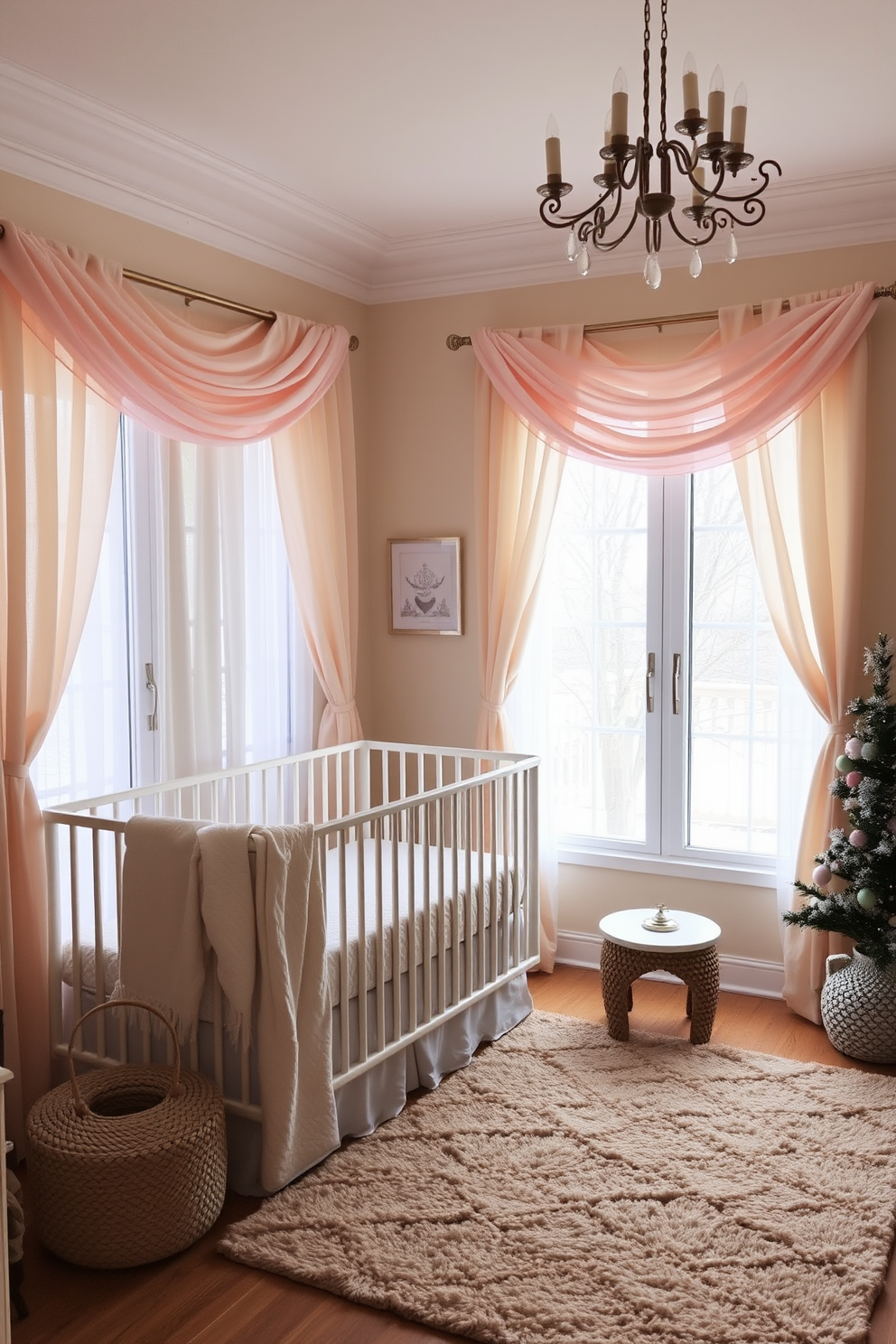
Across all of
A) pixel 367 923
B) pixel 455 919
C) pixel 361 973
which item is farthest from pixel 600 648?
pixel 361 973

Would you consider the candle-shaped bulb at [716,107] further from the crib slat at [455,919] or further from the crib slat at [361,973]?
the crib slat at [455,919]

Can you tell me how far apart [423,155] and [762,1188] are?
2.92 m

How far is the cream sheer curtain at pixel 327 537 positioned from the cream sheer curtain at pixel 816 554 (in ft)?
4.61

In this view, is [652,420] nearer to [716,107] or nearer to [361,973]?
[716,107]

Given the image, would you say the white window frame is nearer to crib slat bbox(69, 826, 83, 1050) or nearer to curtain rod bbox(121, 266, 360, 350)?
curtain rod bbox(121, 266, 360, 350)

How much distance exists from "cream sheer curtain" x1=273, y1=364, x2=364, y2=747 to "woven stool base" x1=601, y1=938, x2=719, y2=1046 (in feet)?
4.35

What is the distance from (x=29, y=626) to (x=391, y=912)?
1223 mm

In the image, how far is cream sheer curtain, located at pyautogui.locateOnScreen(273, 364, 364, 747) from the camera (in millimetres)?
3846

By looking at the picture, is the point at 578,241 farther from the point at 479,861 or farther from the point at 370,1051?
the point at 370,1051

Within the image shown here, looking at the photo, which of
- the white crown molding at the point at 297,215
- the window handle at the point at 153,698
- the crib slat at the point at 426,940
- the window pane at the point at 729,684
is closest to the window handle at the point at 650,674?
the window pane at the point at 729,684

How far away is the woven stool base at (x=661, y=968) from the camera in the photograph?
3332mm

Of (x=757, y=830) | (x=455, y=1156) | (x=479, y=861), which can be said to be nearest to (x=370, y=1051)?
(x=455, y=1156)

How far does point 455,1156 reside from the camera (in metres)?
2.72

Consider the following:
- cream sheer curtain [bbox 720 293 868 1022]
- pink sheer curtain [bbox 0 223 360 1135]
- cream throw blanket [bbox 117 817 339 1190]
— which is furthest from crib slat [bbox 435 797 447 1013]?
cream sheer curtain [bbox 720 293 868 1022]
